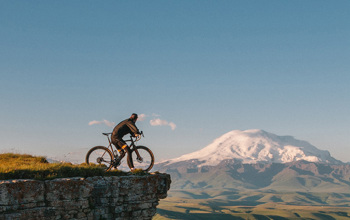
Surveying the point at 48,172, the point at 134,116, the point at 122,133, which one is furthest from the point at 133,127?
the point at 48,172

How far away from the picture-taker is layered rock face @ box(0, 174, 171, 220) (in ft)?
44.9

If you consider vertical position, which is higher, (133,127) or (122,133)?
(133,127)

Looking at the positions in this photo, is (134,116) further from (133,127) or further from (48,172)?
(48,172)

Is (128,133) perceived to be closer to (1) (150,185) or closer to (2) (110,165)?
(2) (110,165)

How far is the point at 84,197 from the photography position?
1540cm

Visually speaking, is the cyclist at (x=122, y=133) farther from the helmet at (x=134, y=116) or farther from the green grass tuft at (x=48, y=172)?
the green grass tuft at (x=48, y=172)

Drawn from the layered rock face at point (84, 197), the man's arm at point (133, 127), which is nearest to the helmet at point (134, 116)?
A: the man's arm at point (133, 127)

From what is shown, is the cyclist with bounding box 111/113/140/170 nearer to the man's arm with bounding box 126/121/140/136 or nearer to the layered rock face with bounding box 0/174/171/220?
the man's arm with bounding box 126/121/140/136

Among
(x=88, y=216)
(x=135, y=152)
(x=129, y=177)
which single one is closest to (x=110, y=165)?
(x=135, y=152)

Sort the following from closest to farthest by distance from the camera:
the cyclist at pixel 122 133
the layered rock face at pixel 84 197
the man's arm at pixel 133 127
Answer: the layered rock face at pixel 84 197, the man's arm at pixel 133 127, the cyclist at pixel 122 133

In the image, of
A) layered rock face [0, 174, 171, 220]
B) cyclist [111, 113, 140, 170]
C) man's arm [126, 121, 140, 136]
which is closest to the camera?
layered rock face [0, 174, 171, 220]

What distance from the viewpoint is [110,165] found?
19688 mm

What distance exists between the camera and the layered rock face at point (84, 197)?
13.7m

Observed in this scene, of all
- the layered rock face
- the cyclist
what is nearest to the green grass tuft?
the layered rock face
